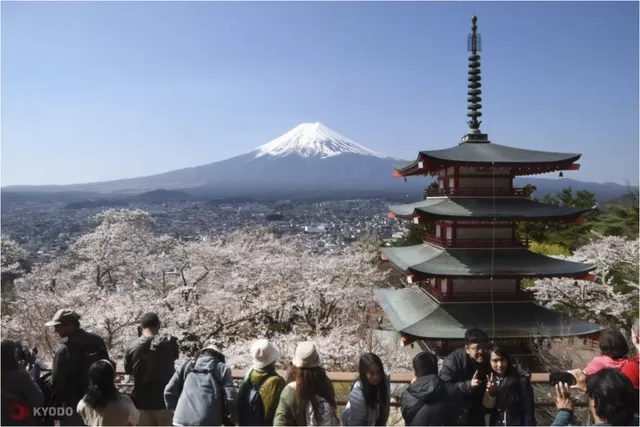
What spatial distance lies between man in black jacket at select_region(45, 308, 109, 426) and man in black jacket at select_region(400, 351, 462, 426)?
99.5 inches

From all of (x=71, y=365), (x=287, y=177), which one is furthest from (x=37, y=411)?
(x=287, y=177)

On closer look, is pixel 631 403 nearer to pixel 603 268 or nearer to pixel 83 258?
pixel 603 268

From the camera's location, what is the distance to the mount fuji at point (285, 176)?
376 feet

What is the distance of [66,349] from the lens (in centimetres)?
362

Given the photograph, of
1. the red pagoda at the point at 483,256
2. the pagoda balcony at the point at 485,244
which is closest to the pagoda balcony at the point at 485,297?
the red pagoda at the point at 483,256

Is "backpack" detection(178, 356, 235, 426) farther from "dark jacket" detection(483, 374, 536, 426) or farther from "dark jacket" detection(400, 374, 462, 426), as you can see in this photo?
"dark jacket" detection(483, 374, 536, 426)

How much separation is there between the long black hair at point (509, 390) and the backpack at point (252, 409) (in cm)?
183

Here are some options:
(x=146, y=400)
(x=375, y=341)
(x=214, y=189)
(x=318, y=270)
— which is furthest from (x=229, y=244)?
(x=214, y=189)

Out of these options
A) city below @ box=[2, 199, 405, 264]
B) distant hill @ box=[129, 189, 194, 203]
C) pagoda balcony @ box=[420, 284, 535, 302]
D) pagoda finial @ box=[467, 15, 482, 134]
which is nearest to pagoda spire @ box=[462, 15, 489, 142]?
pagoda finial @ box=[467, 15, 482, 134]

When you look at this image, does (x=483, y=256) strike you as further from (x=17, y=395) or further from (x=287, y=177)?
(x=287, y=177)

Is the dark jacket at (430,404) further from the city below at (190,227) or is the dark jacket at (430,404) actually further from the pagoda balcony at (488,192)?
the city below at (190,227)

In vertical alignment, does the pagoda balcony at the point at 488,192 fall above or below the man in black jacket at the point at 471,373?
above

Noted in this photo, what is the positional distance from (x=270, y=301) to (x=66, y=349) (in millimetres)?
14127

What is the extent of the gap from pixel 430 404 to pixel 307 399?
913 millimetres
